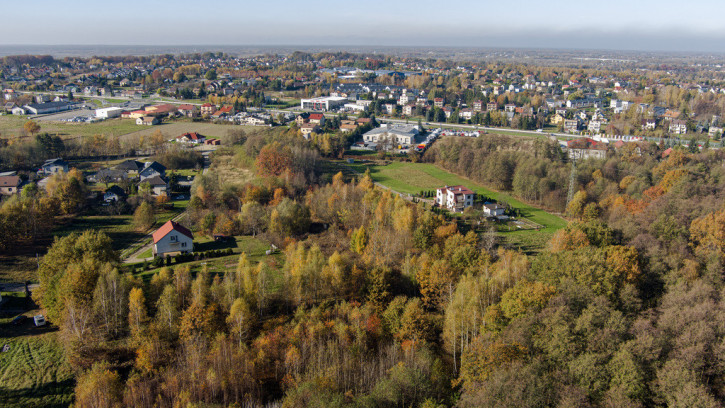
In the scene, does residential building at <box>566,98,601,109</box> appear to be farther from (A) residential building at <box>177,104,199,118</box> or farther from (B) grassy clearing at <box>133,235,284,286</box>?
(B) grassy clearing at <box>133,235,284,286</box>

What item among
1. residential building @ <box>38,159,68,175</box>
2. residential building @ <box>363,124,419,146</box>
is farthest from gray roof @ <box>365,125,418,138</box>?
residential building @ <box>38,159,68,175</box>

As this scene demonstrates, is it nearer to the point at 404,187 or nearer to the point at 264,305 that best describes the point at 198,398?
the point at 264,305

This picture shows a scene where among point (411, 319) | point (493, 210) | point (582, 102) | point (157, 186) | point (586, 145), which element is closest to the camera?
point (411, 319)

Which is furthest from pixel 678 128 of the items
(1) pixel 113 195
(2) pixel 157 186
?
(1) pixel 113 195

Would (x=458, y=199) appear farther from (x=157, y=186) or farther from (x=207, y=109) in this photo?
(x=207, y=109)

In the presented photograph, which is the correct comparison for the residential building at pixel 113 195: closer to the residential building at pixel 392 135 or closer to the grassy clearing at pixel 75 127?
the grassy clearing at pixel 75 127

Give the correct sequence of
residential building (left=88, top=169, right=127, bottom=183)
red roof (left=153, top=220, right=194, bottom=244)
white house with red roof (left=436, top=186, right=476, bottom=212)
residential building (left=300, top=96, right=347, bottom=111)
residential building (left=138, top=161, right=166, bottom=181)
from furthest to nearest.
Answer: residential building (left=300, top=96, right=347, bottom=111)
residential building (left=88, top=169, right=127, bottom=183)
residential building (left=138, top=161, right=166, bottom=181)
white house with red roof (left=436, top=186, right=476, bottom=212)
red roof (left=153, top=220, right=194, bottom=244)
